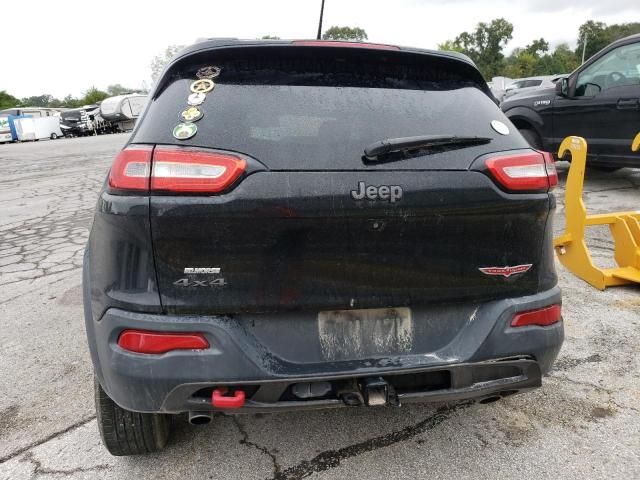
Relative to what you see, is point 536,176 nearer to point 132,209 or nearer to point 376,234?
point 376,234

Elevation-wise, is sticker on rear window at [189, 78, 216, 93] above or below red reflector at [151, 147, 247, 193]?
above

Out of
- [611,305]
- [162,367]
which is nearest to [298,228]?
[162,367]

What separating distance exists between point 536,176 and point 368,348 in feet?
2.94

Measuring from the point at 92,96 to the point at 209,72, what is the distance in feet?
268

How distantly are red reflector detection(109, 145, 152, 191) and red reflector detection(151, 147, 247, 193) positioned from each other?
0.10 feet

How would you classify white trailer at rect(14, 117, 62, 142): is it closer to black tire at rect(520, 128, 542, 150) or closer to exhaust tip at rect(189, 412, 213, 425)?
black tire at rect(520, 128, 542, 150)

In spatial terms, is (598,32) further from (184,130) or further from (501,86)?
(184,130)

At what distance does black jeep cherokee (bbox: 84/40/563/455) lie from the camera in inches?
65.3

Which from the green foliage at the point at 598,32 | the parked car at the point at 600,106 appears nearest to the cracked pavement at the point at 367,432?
the parked car at the point at 600,106

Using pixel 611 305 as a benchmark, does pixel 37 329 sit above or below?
above

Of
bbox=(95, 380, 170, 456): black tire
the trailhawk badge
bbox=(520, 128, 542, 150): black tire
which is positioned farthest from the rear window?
bbox=(520, 128, 542, 150): black tire

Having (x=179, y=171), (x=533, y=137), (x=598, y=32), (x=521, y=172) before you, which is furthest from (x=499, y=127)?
(x=598, y=32)

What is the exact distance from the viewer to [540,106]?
739 centimetres

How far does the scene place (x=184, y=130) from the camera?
5.65ft
